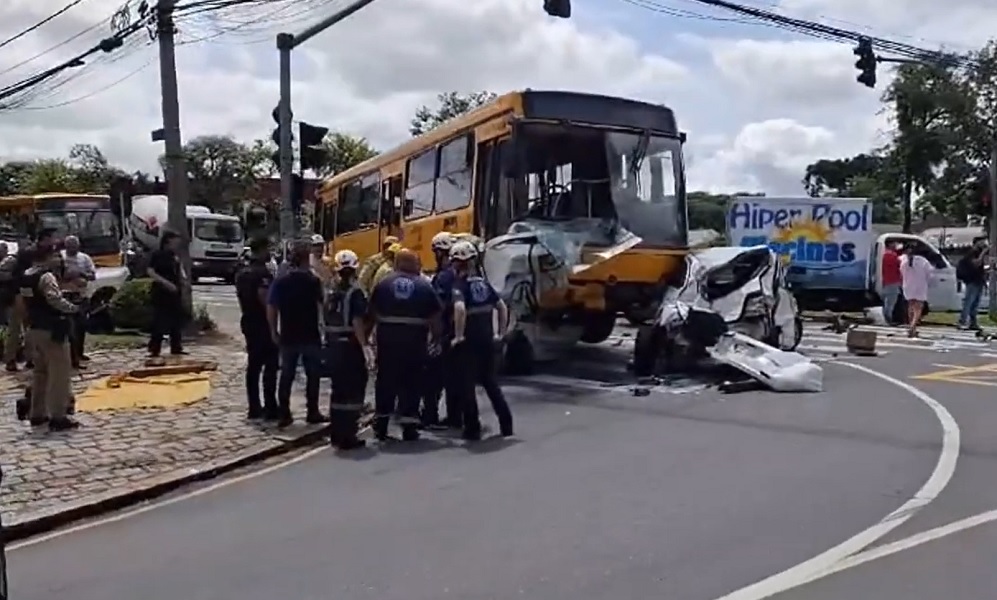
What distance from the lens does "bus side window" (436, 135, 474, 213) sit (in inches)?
624

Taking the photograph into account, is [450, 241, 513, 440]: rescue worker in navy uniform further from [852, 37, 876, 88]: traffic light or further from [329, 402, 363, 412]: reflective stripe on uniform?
[852, 37, 876, 88]: traffic light

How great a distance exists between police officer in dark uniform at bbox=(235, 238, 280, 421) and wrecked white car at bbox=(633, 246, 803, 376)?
4.81 meters

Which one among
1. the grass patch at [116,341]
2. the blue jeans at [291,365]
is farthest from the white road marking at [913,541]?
the grass patch at [116,341]

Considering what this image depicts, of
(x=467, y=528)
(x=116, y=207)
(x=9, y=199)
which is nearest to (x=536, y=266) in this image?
(x=467, y=528)

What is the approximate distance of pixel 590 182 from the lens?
605 inches

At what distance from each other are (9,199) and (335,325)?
26.2m

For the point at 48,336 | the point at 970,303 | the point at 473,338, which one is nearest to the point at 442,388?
the point at 473,338

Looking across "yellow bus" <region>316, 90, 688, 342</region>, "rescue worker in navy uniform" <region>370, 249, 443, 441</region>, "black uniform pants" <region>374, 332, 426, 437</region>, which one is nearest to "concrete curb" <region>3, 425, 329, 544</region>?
"black uniform pants" <region>374, 332, 426, 437</region>

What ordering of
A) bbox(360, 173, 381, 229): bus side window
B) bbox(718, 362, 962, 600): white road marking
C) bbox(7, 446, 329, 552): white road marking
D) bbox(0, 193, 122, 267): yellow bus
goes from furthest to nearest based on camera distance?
bbox(0, 193, 122, 267): yellow bus → bbox(360, 173, 381, 229): bus side window → bbox(7, 446, 329, 552): white road marking → bbox(718, 362, 962, 600): white road marking

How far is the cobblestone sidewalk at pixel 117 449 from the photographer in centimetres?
899

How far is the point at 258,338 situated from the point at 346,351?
1.23m

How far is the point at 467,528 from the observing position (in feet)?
24.5

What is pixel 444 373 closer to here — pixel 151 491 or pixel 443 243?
pixel 443 243

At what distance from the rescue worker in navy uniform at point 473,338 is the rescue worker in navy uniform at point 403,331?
8.5 inches
